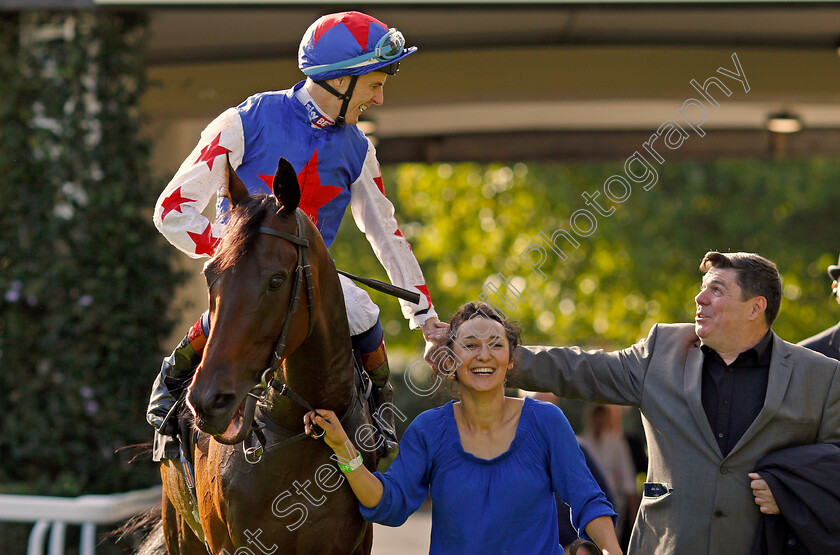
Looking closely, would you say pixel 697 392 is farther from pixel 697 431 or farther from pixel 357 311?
pixel 357 311

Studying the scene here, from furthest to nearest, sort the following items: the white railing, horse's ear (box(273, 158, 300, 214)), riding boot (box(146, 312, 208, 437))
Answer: the white railing < riding boot (box(146, 312, 208, 437)) < horse's ear (box(273, 158, 300, 214))

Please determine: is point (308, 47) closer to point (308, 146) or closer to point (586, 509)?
point (308, 146)

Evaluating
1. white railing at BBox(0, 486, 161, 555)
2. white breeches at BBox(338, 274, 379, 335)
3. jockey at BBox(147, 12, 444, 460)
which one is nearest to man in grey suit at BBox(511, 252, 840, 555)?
white breeches at BBox(338, 274, 379, 335)

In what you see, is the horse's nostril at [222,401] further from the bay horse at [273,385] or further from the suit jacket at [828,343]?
the suit jacket at [828,343]

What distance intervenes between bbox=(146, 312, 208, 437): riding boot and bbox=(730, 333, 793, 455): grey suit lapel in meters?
1.87

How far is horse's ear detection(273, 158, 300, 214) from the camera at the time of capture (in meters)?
2.58

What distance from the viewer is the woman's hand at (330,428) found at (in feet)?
Result: 9.04

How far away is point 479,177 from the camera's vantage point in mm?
17766

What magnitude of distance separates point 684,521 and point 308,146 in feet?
6.03

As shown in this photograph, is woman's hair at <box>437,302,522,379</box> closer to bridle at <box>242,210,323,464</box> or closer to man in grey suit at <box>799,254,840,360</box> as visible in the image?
bridle at <box>242,210,323,464</box>

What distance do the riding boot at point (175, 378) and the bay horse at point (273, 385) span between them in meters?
0.11

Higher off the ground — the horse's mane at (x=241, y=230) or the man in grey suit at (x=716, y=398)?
the horse's mane at (x=241, y=230)

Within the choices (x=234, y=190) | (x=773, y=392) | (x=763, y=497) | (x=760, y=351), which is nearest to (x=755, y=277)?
(x=760, y=351)

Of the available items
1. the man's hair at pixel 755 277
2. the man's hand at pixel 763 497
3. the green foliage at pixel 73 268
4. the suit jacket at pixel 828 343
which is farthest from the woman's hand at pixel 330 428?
the green foliage at pixel 73 268
